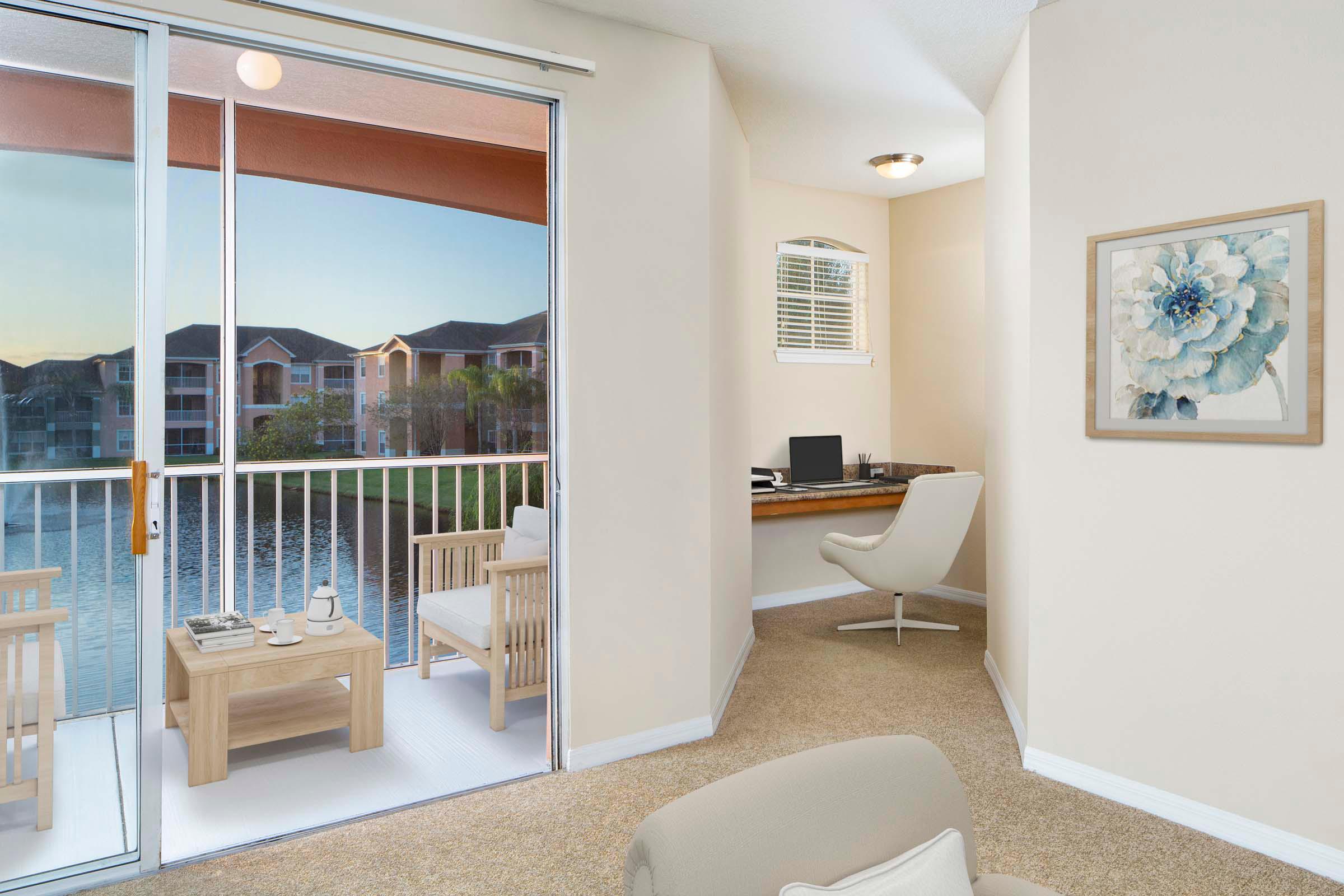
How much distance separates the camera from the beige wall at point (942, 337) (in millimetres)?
5305

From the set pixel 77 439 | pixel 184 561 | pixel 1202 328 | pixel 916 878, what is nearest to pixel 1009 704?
pixel 1202 328

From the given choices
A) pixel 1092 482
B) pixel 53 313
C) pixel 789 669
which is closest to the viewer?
pixel 53 313

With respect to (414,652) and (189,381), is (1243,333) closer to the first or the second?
(189,381)

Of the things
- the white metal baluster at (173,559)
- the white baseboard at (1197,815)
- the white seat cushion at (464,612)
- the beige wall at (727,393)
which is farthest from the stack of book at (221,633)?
the white baseboard at (1197,815)

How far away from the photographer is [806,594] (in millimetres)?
5469

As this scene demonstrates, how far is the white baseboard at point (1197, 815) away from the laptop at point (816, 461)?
8.65 feet

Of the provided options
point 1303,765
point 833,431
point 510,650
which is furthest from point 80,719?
point 833,431

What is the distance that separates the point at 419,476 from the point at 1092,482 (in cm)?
308

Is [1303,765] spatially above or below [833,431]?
below

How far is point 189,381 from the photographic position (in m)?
2.92

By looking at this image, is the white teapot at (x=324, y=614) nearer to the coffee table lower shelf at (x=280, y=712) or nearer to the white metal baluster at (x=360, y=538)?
the coffee table lower shelf at (x=280, y=712)

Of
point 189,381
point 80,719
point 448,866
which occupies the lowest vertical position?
point 448,866

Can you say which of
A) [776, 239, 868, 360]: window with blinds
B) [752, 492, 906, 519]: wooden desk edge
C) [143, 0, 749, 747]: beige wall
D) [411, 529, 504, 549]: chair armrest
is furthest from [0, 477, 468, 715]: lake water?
[776, 239, 868, 360]: window with blinds

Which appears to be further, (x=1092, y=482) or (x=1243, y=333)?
(x=1092, y=482)
